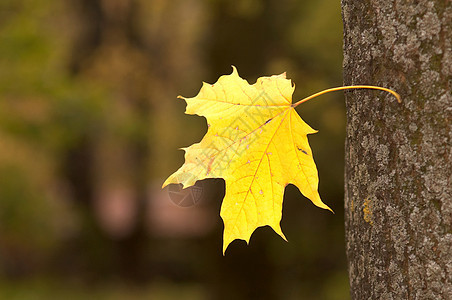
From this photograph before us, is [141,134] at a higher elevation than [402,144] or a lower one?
higher

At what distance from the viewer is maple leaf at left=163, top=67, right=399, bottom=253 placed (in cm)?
114

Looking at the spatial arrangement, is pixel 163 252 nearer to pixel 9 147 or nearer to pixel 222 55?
pixel 9 147

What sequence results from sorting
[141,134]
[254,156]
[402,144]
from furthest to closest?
[141,134] → [254,156] → [402,144]

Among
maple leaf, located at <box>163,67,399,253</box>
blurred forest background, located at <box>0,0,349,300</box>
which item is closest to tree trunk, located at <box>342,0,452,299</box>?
maple leaf, located at <box>163,67,399,253</box>

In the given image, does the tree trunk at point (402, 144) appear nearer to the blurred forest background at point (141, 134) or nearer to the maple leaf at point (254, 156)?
the maple leaf at point (254, 156)

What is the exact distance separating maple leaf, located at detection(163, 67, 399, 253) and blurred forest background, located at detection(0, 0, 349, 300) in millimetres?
3099

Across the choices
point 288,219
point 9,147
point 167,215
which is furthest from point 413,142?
point 167,215

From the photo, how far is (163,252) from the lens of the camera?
1097 cm

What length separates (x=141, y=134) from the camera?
754 cm

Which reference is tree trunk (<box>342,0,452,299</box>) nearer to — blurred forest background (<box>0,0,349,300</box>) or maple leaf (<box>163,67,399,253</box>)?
maple leaf (<box>163,67,399,253</box>)

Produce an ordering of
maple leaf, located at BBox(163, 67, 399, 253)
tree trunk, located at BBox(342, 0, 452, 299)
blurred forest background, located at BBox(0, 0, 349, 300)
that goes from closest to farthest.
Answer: tree trunk, located at BBox(342, 0, 452, 299)
maple leaf, located at BBox(163, 67, 399, 253)
blurred forest background, located at BBox(0, 0, 349, 300)

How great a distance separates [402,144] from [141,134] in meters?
6.67

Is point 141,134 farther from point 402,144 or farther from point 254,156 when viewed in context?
point 402,144

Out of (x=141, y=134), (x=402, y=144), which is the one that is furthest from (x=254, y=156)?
(x=141, y=134)
